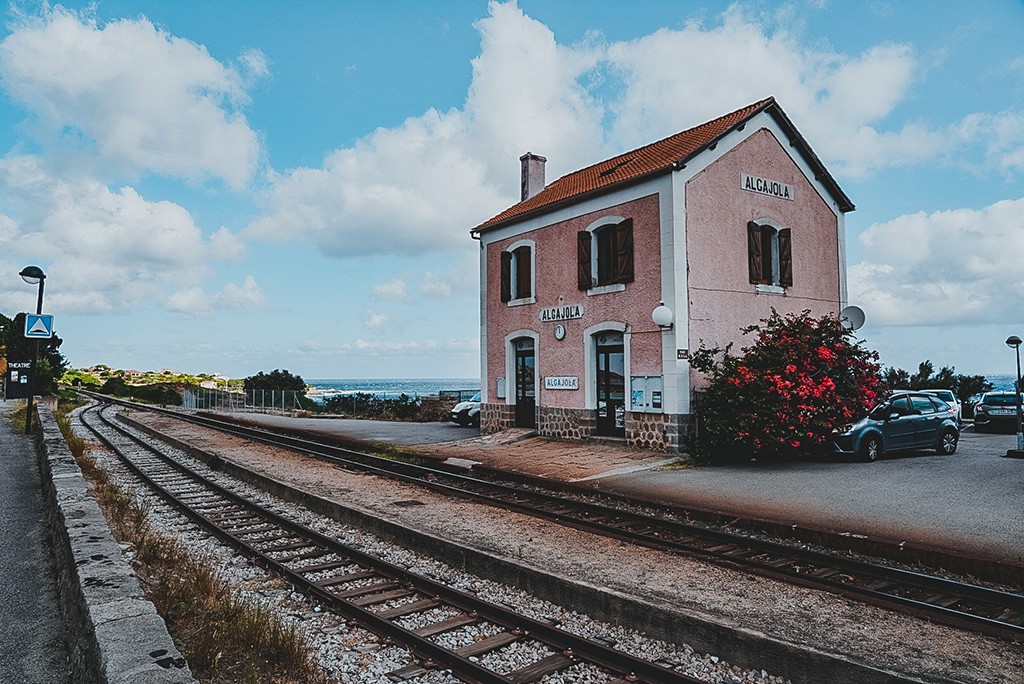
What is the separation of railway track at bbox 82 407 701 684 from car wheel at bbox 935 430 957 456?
522 inches

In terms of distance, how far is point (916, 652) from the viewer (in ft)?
16.4

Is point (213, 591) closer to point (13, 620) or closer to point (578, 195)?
point (13, 620)

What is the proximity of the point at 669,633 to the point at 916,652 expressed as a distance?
1.72 meters

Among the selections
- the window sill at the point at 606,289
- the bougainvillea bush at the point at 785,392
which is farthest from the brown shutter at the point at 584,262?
the bougainvillea bush at the point at 785,392

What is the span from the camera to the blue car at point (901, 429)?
13.9 metres

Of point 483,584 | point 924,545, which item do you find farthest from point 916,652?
point 483,584

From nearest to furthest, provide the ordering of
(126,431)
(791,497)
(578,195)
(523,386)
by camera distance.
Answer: (791,497) → (578,195) → (523,386) → (126,431)

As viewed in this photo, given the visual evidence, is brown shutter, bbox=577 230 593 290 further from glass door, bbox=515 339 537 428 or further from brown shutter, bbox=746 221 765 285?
brown shutter, bbox=746 221 765 285

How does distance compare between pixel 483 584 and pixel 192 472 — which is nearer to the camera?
pixel 483 584

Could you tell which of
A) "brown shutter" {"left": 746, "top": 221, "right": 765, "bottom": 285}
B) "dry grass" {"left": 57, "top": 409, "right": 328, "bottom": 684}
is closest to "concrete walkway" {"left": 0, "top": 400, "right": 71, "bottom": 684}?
"dry grass" {"left": 57, "top": 409, "right": 328, "bottom": 684}

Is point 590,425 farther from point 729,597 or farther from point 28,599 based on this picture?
point 28,599

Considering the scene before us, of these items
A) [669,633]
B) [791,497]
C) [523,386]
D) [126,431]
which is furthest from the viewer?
[126,431]

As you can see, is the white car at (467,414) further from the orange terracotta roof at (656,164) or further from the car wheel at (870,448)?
the car wheel at (870,448)

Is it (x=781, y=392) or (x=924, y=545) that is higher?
(x=781, y=392)
